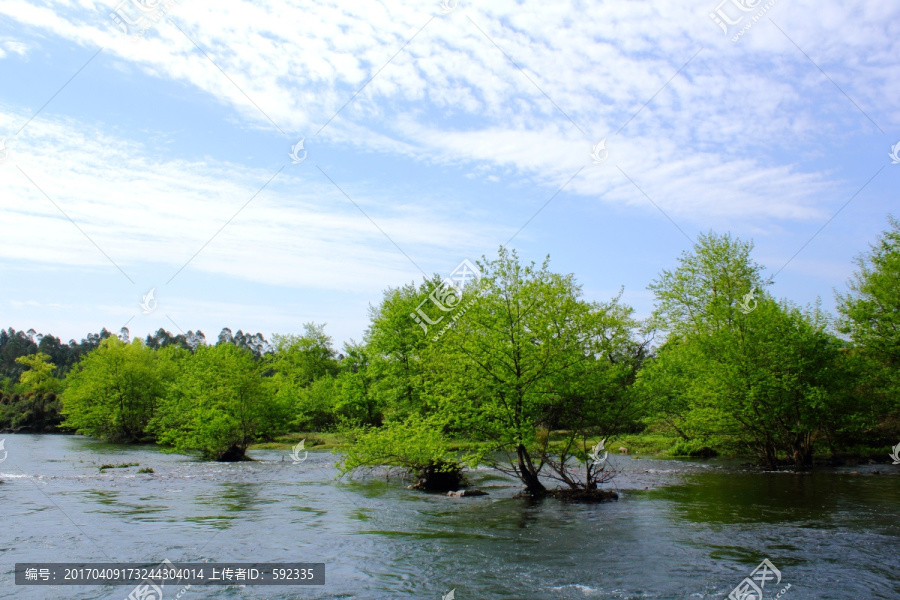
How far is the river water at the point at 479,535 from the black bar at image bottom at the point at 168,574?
1.17 feet

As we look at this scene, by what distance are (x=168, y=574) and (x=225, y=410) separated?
97.5 ft

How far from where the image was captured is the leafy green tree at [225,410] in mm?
A: 39406

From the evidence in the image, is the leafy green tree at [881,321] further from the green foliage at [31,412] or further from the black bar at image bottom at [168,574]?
the green foliage at [31,412]

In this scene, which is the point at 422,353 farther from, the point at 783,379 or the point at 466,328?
the point at 783,379

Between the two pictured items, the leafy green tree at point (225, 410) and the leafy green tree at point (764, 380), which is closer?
the leafy green tree at point (764, 380)

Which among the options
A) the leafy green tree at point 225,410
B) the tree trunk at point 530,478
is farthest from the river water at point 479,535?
the leafy green tree at point 225,410

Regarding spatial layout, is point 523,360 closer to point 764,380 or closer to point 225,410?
point 764,380

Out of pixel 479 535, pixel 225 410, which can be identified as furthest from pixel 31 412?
pixel 479 535

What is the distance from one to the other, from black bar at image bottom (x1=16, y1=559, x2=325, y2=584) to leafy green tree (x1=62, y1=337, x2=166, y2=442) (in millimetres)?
53519

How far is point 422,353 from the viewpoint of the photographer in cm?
2595

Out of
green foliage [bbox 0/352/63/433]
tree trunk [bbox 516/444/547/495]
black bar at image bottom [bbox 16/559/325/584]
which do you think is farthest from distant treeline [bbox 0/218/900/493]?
green foliage [bbox 0/352/63/433]

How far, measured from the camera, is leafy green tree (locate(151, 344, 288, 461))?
39406mm

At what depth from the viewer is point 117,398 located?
63.4 meters

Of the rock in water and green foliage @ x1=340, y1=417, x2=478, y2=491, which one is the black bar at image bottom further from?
the rock in water
